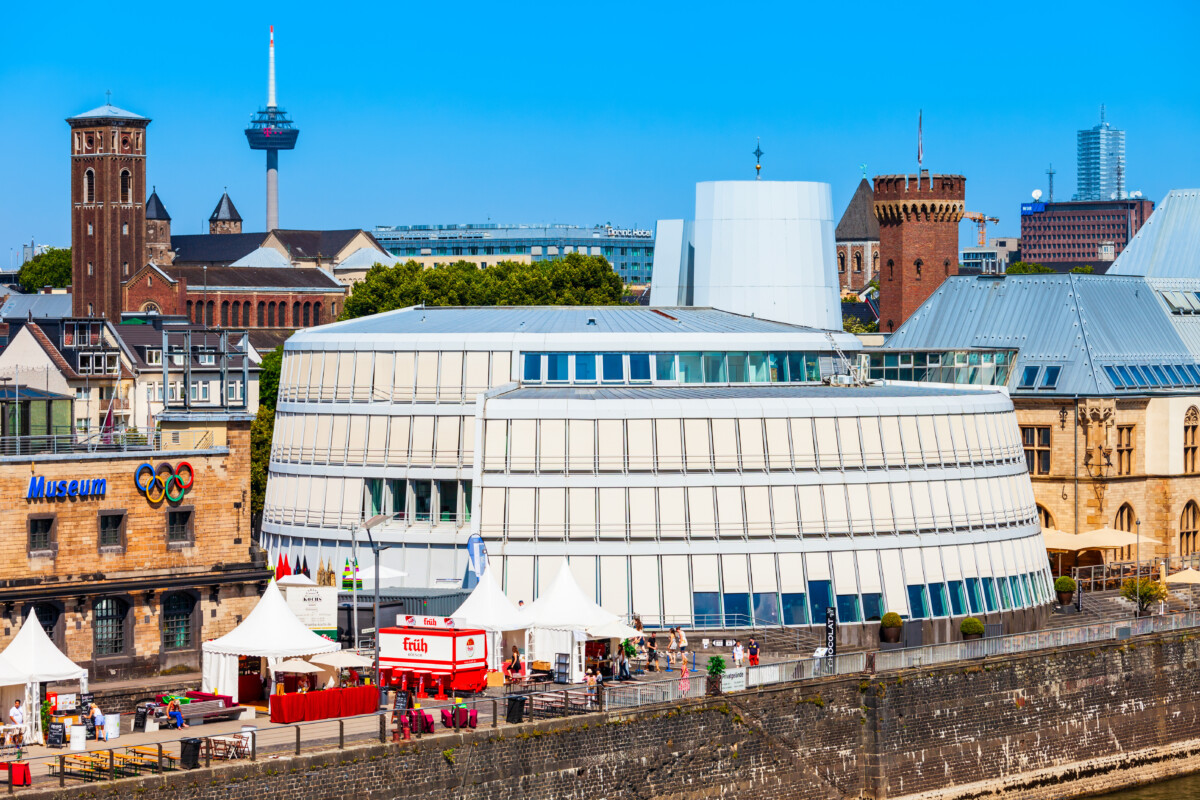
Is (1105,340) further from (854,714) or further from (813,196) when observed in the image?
(854,714)

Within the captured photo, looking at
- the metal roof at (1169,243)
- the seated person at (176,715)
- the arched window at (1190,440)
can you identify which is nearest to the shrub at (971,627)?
the seated person at (176,715)

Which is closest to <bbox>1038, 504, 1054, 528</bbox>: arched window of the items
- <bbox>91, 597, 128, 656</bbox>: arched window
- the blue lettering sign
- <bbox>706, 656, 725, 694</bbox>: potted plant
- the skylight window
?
the skylight window

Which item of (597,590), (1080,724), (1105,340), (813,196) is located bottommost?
(1080,724)

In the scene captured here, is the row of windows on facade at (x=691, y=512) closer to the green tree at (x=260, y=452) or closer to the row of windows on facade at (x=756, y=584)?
the row of windows on facade at (x=756, y=584)

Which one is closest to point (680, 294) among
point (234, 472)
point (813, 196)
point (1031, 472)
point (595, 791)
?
point (813, 196)

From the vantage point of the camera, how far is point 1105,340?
123 meters

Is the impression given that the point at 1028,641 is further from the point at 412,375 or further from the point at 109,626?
the point at 109,626

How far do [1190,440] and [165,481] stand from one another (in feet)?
222

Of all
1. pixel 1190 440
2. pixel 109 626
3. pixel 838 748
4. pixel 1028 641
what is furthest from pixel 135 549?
pixel 1190 440

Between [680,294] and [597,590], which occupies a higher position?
[680,294]

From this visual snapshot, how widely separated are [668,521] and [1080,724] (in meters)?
18.0

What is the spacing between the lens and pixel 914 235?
169m

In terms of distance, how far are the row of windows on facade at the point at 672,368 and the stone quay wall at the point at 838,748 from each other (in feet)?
69.6

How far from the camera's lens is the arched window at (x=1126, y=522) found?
120 metres
